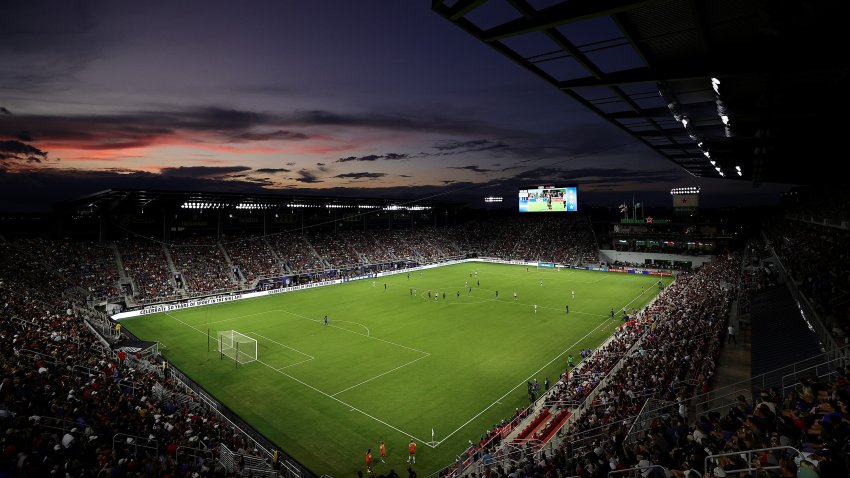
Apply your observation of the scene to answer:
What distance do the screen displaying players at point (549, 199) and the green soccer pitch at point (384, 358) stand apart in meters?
22.3

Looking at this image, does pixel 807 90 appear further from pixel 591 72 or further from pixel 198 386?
pixel 198 386

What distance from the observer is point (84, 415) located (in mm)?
13266

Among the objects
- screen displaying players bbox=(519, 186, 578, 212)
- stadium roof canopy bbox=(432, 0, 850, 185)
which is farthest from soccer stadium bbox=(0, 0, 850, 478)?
screen displaying players bbox=(519, 186, 578, 212)

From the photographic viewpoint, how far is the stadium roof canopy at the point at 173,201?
1763 inches

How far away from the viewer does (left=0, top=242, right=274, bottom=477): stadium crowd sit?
10.3 meters

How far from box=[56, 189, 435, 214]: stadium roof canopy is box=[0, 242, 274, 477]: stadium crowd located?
2335cm

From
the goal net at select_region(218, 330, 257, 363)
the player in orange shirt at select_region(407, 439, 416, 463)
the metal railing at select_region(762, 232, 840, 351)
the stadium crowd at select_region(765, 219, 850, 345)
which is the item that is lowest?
the player in orange shirt at select_region(407, 439, 416, 463)

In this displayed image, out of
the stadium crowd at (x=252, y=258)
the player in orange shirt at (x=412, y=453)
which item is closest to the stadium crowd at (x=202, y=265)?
the stadium crowd at (x=252, y=258)

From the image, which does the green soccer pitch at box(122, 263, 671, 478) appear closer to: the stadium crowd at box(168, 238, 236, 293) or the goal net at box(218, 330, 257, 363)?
the goal net at box(218, 330, 257, 363)

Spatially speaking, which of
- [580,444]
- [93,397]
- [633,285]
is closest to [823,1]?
[580,444]

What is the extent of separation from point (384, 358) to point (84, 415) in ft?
61.5

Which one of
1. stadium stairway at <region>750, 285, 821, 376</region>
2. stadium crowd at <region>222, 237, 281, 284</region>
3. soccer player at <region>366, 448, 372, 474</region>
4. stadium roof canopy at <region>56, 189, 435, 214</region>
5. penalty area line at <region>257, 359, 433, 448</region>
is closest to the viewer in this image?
soccer player at <region>366, 448, 372, 474</region>

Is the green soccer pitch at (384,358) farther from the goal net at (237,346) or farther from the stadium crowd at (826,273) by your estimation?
the stadium crowd at (826,273)

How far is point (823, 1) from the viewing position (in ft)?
22.0
